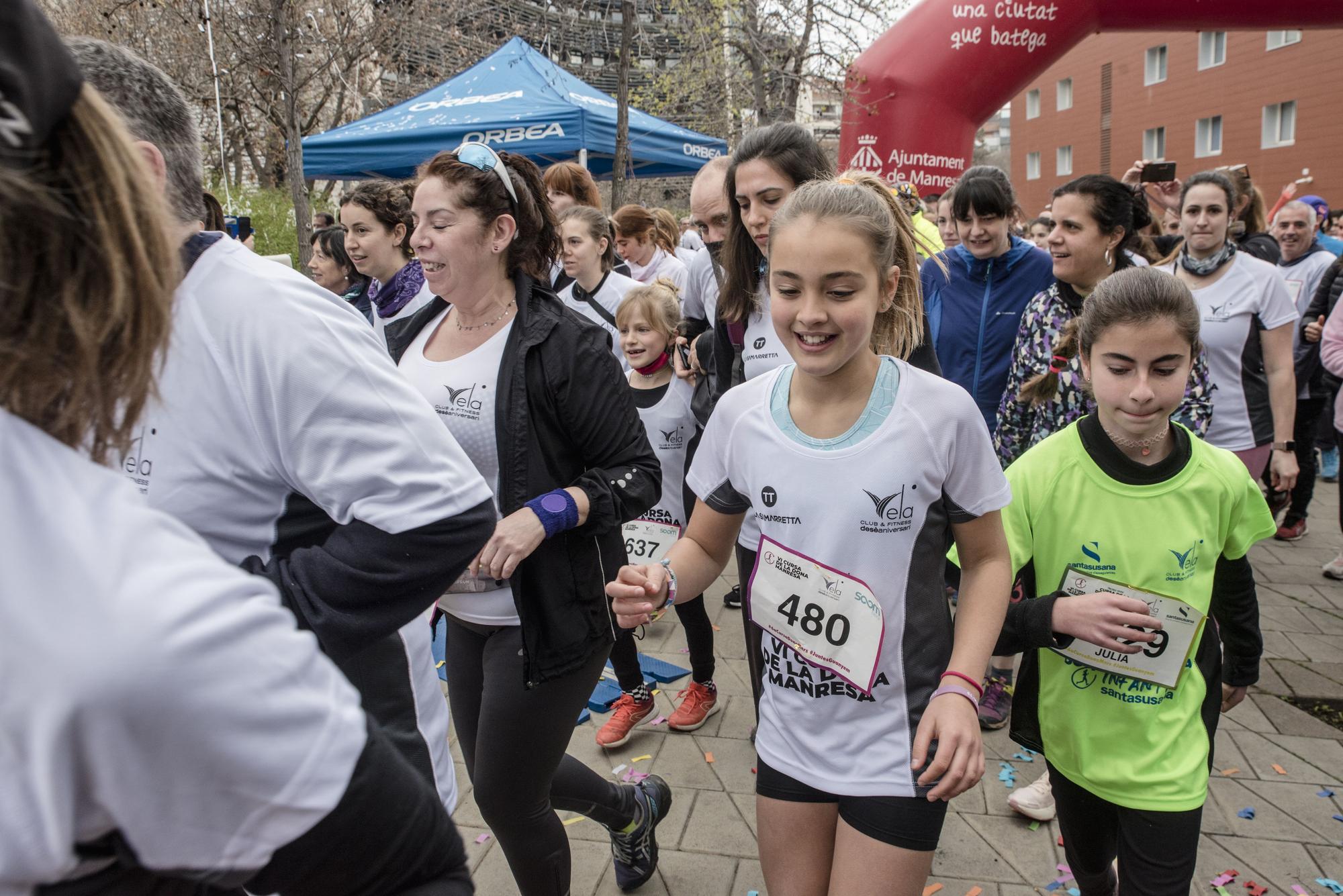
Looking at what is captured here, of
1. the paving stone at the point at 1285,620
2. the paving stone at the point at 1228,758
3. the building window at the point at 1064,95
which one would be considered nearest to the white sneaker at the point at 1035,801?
the paving stone at the point at 1228,758

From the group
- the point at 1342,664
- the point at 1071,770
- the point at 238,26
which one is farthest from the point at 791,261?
the point at 238,26

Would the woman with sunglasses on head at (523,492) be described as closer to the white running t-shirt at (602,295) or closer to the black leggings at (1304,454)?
the white running t-shirt at (602,295)

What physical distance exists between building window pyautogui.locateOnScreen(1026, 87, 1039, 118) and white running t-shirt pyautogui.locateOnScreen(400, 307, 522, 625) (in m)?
39.9

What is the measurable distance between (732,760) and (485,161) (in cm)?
233

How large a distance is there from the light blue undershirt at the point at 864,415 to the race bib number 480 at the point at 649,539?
1936mm

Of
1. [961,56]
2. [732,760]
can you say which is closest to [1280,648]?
[732,760]

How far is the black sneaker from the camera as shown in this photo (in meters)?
2.76

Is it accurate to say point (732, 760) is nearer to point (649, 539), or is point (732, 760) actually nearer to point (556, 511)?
point (649, 539)

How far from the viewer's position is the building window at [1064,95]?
35250mm

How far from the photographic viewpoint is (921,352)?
2715mm

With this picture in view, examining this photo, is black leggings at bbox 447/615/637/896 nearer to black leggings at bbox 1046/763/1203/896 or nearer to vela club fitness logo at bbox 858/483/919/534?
vela club fitness logo at bbox 858/483/919/534

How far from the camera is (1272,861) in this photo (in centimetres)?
281

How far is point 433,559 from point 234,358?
0.39 metres

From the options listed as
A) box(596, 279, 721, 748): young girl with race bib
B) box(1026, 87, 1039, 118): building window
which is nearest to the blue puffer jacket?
box(596, 279, 721, 748): young girl with race bib
